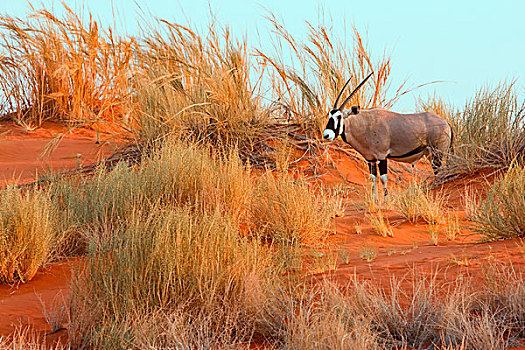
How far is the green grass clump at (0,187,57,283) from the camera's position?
466 cm

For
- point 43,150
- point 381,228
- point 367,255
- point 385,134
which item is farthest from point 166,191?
point 43,150

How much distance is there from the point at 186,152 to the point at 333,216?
1796 millimetres

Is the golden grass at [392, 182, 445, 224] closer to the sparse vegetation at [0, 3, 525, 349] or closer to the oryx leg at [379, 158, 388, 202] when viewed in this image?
the sparse vegetation at [0, 3, 525, 349]

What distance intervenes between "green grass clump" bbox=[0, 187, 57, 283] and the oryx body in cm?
420

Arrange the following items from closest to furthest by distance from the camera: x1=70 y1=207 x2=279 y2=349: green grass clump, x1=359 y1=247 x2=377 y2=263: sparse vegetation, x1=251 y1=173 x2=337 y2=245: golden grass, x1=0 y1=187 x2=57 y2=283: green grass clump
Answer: x1=70 y1=207 x2=279 y2=349: green grass clump, x1=0 y1=187 x2=57 y2=283: green grass clump, x1=359 y1=247 x2=377 y2=263: sparse vegetation, x1=251 y1=173 x2=337 y2=245: golden grass

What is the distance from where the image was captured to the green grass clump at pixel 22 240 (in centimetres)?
466

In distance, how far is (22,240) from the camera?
4762mm

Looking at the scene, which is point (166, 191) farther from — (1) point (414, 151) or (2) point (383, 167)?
(1) point (414, 151)

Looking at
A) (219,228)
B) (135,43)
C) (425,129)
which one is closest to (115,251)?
(219,228)

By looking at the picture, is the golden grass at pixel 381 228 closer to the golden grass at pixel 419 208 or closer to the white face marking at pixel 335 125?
the golden grass at pixel 419 208

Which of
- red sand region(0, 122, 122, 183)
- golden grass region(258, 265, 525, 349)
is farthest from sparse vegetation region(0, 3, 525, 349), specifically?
red sand region(0, 122, 122, 183)

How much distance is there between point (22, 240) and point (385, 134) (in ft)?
17.1

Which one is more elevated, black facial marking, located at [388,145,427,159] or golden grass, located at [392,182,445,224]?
black facial marking, located at [388,145,427,159]

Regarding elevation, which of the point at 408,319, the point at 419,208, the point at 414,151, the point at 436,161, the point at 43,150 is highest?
the point at 43,150
